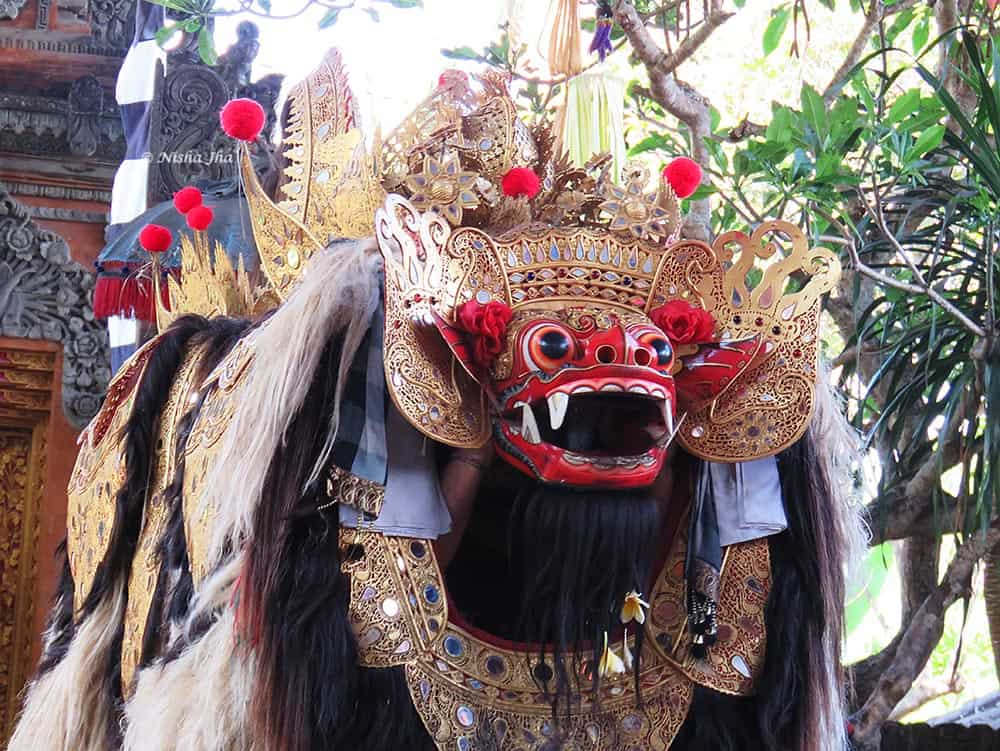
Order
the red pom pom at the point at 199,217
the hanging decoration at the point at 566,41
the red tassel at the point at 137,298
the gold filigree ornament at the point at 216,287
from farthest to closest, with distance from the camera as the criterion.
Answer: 1. the red tassel at the point at 137,298
2. the gold filigree ornament at the point at 216,287
3. the red pom pom at the point at 199,217
4. the hanging decoration at the point at 566,41

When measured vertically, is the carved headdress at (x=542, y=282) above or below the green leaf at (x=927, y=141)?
below

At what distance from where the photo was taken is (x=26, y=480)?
221 inches

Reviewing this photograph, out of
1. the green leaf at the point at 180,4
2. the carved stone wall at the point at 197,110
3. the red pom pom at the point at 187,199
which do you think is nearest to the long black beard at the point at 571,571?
the red pom pom at the point at 187,199

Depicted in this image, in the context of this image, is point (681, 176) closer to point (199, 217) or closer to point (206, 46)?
point (199, 217)

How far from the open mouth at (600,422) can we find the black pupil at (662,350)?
63mm

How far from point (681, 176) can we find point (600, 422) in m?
0.55

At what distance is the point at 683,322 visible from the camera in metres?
2.35

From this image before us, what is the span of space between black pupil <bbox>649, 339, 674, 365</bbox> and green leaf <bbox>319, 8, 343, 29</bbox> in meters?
2.53

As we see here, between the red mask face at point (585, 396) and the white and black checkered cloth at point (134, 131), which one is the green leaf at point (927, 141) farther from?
the white and black checkered cloth at point (134, 131)

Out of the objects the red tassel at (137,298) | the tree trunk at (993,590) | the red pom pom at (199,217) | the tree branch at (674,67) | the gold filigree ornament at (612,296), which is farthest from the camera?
the red tassel at (137,298)

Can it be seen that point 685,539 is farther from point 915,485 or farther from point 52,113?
point 52,113

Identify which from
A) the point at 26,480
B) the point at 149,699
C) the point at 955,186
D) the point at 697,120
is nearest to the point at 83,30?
A: the point at 26,480

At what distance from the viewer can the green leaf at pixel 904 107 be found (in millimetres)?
3637

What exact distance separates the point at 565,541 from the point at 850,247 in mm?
1602
